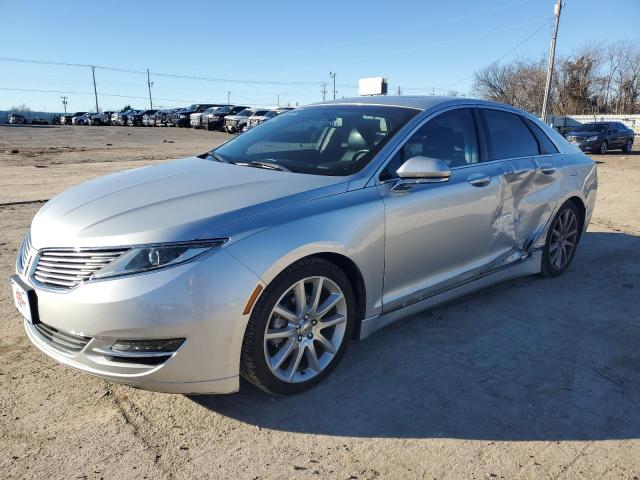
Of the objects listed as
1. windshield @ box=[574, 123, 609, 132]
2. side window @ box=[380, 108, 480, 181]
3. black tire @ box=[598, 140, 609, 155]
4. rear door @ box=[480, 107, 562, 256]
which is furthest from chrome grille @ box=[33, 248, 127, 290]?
windshield @ box=[574, 123, 609, 132]

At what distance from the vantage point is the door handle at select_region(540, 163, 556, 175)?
4574 mm

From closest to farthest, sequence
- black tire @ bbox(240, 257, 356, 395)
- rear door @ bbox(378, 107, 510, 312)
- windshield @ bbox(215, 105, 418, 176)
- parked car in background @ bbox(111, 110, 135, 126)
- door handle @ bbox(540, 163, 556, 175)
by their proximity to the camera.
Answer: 1. black tire @ bbox(240, 257, 356, 395)
2. rear door @ bbox(378, 107, 510, 312)
3. windshield @ bbox(215, 105, 418, 176)
4. door handle @ bbox(540, 163, 556, 175)
5. parked car in background @ bbox(111, 110, 135, 126)

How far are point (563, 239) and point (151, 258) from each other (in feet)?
13.4

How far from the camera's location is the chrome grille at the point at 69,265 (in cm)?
248

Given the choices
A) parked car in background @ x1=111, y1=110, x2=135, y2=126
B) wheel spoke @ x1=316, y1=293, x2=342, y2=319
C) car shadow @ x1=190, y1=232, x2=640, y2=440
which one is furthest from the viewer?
parked car in background @ x1=111, y1=110, x2=135, y2=126

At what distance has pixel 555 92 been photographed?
67062 mm

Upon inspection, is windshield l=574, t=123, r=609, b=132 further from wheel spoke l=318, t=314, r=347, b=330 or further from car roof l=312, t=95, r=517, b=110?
wheel spoke l=318, t=314, r=347, b=330

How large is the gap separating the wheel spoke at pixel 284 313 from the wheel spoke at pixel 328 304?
0.57 feet

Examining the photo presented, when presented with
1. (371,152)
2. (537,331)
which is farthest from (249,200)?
(537,331)

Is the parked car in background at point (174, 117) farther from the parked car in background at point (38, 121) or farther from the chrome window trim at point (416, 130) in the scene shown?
the chrome window trim at point (416, 130)

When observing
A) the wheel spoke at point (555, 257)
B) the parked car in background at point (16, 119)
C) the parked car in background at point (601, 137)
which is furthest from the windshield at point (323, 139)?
the parked car in background at point (16, 119)

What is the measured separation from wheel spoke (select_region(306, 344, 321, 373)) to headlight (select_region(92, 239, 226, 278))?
0.88 metres

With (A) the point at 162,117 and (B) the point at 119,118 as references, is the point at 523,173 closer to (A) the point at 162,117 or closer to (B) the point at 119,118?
(A) the point at 162,117

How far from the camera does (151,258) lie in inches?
96.4
